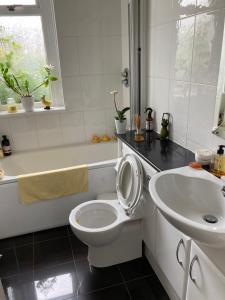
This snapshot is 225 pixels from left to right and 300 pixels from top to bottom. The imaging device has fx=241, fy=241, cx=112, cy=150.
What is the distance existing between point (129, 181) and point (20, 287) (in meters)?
A: 1.03

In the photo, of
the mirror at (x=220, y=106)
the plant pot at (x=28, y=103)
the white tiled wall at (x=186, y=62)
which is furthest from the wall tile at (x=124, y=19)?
the mirror at (x=220, y=106)

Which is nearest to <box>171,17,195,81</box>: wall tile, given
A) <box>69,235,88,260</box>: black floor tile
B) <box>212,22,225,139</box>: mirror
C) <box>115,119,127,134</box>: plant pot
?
<box>212,22,225,139</box>: mirror

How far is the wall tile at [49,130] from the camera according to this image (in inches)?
99.5

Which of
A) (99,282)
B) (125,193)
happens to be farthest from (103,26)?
(99,282)

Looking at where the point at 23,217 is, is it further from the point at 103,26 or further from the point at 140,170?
the point at 103,26

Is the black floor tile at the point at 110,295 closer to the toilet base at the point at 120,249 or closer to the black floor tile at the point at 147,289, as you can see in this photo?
the black floor tile at the point at 147,289

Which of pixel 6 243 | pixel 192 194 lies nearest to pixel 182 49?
pixel 192 194

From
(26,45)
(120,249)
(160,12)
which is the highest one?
(160,12)

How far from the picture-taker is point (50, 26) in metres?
2.35

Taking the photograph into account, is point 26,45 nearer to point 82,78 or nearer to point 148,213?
point 82,78

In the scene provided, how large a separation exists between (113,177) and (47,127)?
93 centimetres

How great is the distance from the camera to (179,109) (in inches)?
65.8

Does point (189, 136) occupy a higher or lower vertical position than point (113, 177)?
higher

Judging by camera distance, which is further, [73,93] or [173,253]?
[73,93]
